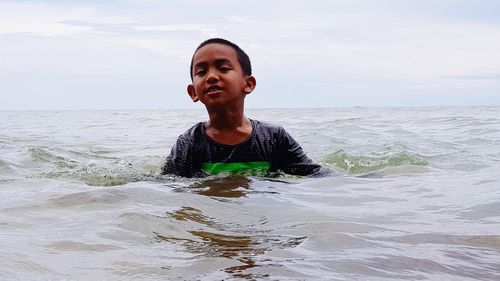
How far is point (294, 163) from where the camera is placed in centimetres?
509

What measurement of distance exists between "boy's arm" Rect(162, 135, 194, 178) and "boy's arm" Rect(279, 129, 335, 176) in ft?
2.41

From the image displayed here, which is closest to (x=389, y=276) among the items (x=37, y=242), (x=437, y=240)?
(x=437, y=240)

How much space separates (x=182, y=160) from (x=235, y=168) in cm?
41

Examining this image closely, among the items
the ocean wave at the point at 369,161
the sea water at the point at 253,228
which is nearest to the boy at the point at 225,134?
the sea water at the point at 253,228

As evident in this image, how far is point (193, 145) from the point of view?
4891mm

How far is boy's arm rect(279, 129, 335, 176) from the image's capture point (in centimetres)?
506

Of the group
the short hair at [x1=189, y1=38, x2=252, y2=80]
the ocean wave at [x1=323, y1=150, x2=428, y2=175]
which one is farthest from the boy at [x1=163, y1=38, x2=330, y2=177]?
the ocean wave at [x1=323, y1=150, x2=428, y2=175]

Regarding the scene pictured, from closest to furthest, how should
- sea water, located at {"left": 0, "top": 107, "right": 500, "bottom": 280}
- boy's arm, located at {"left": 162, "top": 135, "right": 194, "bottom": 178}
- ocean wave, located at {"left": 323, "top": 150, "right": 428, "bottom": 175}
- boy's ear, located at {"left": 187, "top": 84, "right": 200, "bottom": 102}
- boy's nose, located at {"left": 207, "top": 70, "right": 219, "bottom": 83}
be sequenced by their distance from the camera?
sea water, located at {"left": 0, "top": 107, "right": 500, "bottom": 280}
boy's nose, located at {"left": 207, "top": 70, "right": 219, "bottom": 83}
boy's arm, located at {"left": 162, "top": 135, "right": 194, "bottom": 178}
boy's ear, located at {"left": 187, "top": 84, "right": 200, "bottom": 102}
ocean wave, located at {"left": 323, "top": 150, "right": 428, "bottom": 175}

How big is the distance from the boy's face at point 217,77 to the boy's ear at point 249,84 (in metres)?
0.06

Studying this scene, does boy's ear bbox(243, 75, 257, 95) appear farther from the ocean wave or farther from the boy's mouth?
the ocean wave

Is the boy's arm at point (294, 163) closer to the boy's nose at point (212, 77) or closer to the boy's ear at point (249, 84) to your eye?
the boy's ear at point (249, 84)

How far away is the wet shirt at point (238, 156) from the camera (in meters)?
4.84

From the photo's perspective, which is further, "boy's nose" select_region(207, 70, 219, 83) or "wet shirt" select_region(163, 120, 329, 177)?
"wet shirt" select_region(163, 120, 329, 177)

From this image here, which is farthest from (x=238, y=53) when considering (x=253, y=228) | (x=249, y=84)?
(x=253, y=228)
